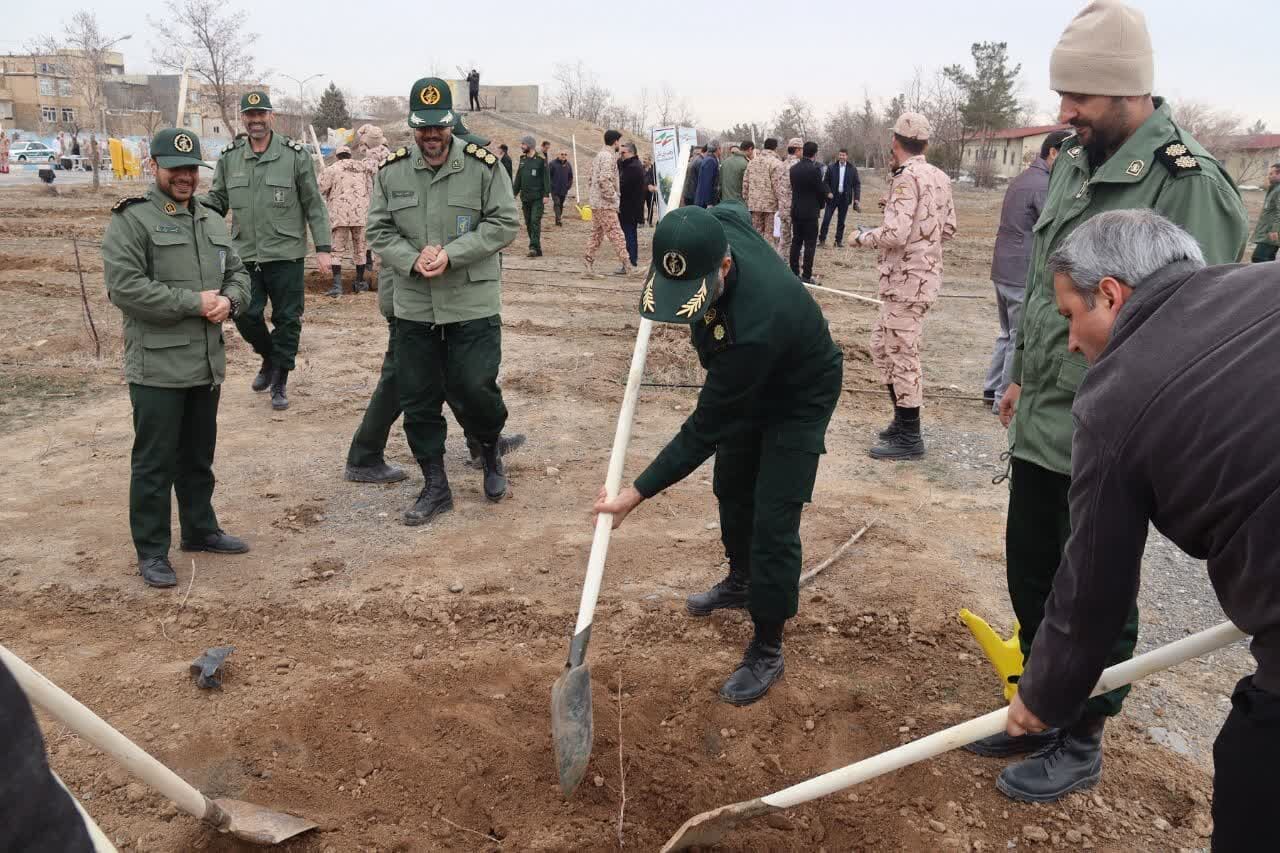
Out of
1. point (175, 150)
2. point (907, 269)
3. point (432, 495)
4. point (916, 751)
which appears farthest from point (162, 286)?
point (907, 269)

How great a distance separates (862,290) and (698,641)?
380 inches

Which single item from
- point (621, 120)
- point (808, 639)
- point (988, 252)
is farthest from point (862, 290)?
point (621, 120)

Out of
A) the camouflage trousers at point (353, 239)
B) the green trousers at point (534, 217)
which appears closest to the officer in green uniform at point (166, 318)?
the camouflage trousers at point (353, 239)

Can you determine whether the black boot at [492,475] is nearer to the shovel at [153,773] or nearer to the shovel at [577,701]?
the shovel at [577,701]

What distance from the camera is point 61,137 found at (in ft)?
142

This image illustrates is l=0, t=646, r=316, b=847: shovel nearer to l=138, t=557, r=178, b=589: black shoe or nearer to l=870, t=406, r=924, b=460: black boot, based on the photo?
l=138, t=557, r=178, b=589: black shoe

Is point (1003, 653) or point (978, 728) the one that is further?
point (1003, 653)

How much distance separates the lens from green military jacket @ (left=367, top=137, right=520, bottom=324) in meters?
4.55

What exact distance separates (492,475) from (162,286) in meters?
1.87

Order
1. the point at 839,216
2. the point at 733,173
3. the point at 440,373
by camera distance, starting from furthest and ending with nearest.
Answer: the point at 839,216, the point at 733,173, the point at 440,373

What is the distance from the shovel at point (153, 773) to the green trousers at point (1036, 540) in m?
2.25

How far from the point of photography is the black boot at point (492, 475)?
5.07m

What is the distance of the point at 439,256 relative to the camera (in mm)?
4477

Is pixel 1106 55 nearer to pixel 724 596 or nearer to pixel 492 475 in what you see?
pixel 724 596
